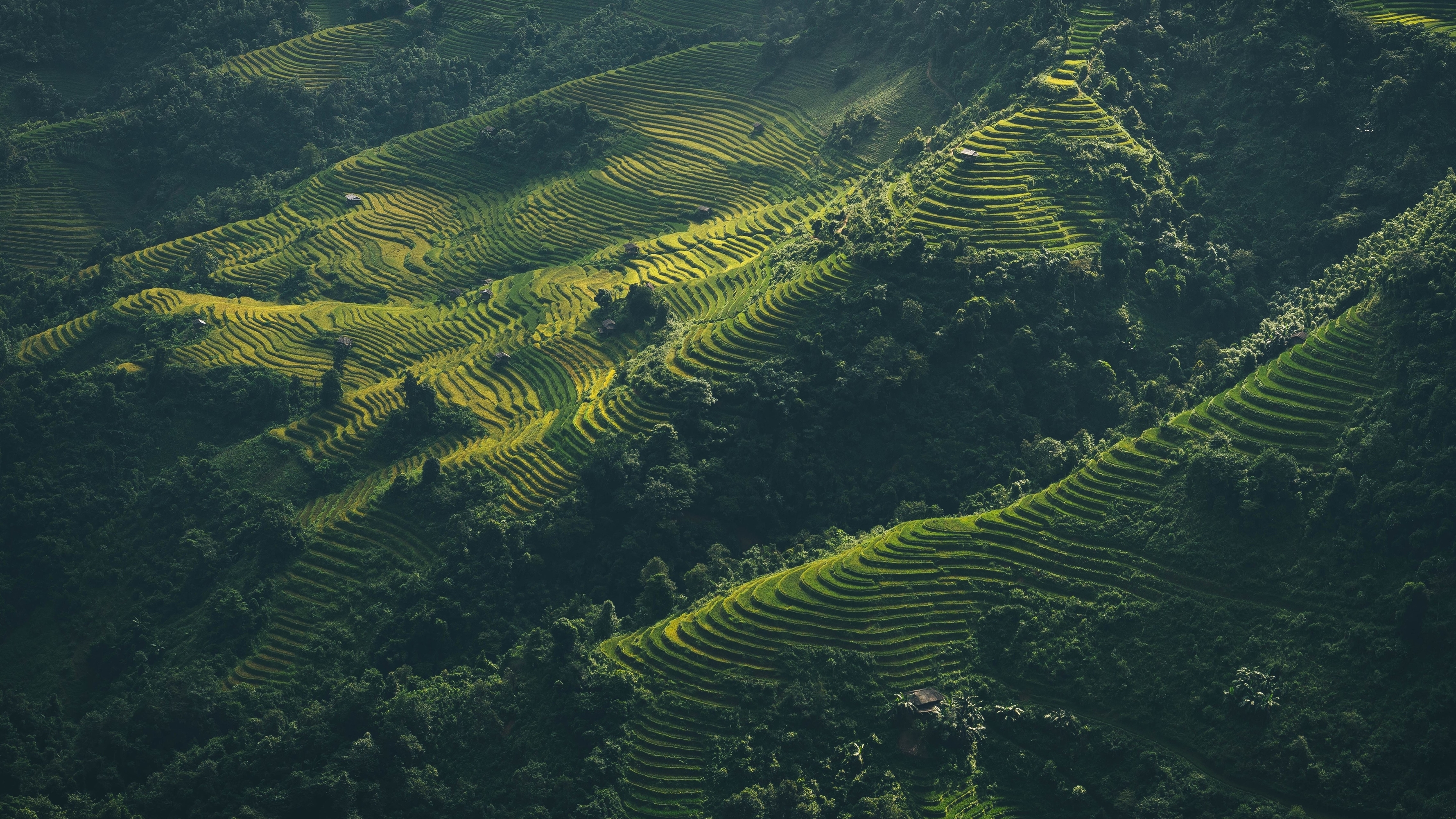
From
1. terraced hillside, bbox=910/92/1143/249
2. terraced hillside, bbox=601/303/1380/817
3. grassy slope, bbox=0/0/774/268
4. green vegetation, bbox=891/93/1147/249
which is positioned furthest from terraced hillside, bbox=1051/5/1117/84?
grassy slope, bbox=0/0/774/268

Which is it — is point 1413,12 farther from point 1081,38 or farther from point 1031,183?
point 1031,183

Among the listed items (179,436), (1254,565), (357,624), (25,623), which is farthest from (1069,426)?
(25,623)

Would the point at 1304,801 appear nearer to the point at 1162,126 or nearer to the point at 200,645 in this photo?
the point at 1162,126

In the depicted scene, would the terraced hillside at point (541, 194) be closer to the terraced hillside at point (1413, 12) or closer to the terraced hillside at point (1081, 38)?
the terraced hillside at point (1081, 38)

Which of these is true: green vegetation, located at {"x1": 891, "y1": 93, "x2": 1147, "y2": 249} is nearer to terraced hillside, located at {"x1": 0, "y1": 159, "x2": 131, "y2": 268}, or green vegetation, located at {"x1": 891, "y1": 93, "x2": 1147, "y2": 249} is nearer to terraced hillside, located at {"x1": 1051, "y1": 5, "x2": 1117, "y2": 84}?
terraced hillside, located at {"x1": 1051, "y1": 5, "x2": 1117, "y2": 84}

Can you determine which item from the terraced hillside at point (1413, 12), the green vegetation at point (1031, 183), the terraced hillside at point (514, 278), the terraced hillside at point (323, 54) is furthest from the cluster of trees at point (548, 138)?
the terraced hillside at point (1413, 12)
